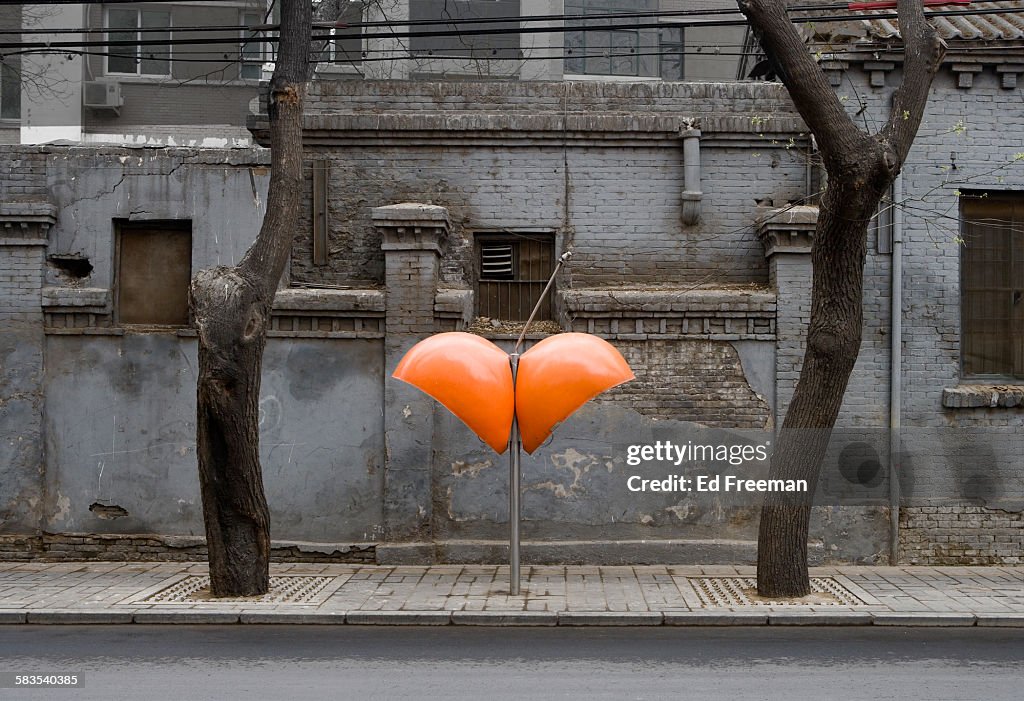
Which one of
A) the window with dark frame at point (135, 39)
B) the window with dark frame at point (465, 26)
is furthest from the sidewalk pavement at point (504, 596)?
the window with dark frame at point (135, 39)

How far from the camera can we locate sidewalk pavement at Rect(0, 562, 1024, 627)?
9578 mm

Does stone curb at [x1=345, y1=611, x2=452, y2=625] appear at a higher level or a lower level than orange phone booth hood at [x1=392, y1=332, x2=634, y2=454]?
lower

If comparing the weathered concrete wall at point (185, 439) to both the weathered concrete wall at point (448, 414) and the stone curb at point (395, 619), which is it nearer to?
the weathered concrete wall at point (448, 414)

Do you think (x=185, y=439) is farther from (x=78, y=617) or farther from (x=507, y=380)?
(x=507, y=380)

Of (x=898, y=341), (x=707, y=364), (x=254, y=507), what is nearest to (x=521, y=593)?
(x=254, y=507)

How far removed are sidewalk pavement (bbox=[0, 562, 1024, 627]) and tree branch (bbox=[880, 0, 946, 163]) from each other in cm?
431

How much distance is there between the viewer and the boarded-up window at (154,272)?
12883 mm

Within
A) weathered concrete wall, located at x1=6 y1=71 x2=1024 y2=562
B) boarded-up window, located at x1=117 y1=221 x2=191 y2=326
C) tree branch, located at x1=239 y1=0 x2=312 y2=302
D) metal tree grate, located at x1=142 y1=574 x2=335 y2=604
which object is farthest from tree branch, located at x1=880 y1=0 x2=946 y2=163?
boarded-up window, located at x1=117 y1=221 x2=191 y2=326

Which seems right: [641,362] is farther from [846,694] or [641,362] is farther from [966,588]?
[846,694]

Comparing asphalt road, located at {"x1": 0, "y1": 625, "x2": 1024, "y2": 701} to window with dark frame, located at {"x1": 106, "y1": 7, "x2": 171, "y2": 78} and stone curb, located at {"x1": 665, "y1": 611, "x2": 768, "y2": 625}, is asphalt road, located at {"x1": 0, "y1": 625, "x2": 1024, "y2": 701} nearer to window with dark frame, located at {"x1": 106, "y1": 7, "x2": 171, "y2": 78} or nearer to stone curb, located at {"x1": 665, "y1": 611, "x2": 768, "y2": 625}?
stone curb, located at {"x1": 665, "y1": 611, "x2": 768, "y2": 625}

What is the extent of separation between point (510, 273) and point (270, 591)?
494 cm

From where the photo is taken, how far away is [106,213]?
12680 millimetres

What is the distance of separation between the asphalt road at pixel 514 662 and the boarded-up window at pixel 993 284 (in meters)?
4.63

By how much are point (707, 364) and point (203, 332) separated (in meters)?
5.83
